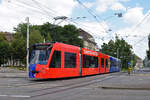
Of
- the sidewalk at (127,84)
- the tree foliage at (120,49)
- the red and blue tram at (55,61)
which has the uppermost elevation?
the tree foliage at (120,49)

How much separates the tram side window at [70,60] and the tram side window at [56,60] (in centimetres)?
134

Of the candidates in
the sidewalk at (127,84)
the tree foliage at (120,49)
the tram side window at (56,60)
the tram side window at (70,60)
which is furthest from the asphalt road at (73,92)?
the tree foliage at (120,49)

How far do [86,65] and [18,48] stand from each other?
34.8m

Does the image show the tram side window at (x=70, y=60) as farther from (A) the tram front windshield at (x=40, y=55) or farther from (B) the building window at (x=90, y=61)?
(B) the building window at (x=90, y=61)

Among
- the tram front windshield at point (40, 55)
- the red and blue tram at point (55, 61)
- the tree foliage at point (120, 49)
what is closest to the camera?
the red and blue tram at point (55, 61)

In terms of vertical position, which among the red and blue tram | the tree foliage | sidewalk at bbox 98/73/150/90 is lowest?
sidewalk at bbox 98/73/150/90

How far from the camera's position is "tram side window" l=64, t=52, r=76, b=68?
22047 millimetres

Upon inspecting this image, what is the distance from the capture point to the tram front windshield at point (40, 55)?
1950 centimetres

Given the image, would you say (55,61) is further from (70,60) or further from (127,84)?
(127,84)

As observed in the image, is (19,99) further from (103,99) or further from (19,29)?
(19,29)

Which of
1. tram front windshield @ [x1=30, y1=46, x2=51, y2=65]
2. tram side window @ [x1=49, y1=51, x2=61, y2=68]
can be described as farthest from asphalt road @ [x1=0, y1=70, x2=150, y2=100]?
tram side window @ [x1=49, y1=51, x2=61, y2=68]

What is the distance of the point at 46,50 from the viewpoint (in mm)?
19750

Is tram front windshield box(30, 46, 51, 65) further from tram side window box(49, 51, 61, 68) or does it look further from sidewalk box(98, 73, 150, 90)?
sidewalk box(98, 73, 150, 90)

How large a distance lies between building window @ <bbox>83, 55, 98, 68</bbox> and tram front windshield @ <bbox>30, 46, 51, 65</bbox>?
24.9ft
